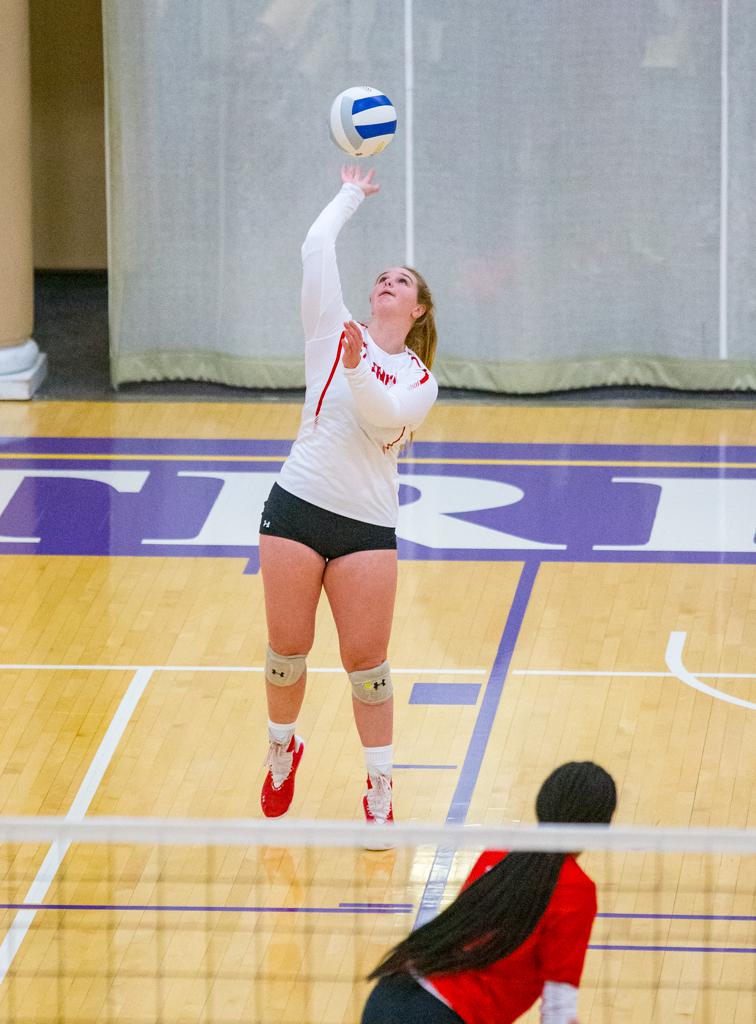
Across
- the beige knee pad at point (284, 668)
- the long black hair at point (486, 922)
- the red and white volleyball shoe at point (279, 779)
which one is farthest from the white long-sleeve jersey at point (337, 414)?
the long black hair at point (486, 922)

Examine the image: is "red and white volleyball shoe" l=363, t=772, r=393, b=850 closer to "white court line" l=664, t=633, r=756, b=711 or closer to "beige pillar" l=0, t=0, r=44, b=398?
"white court line" l=664, t=633, r=756, b=711

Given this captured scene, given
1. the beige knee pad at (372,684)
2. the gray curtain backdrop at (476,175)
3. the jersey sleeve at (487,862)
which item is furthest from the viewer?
the gray curtain backdrop at (476,175)

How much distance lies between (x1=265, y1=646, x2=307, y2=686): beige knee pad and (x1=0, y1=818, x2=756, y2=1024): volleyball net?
0.56 meters

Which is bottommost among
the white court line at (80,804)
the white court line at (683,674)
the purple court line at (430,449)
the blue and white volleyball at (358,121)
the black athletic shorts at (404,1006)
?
the white court line at (80,804)

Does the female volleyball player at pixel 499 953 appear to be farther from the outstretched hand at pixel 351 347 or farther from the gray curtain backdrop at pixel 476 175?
the gray curtain backdrop at pixel 476 175

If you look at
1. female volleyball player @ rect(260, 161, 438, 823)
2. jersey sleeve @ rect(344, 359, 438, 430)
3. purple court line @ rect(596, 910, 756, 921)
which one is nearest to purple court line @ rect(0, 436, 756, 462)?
female volleyball player @ rect(260, 161, 438, 823)

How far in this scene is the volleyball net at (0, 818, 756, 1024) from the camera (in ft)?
16.3

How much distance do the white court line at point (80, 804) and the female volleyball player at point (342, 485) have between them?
2.96ft

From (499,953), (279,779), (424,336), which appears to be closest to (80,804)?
(279,779)

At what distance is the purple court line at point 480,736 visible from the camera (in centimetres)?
554

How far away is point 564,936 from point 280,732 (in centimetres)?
248

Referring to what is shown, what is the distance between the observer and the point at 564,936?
3465 millimetres

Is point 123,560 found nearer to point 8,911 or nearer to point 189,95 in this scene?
point 8,911

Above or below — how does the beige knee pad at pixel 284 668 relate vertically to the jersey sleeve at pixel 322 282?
below
